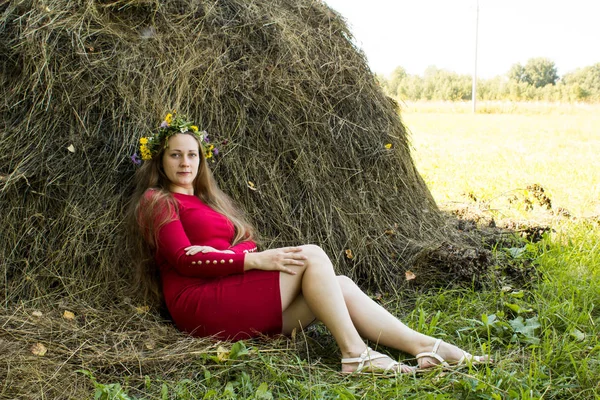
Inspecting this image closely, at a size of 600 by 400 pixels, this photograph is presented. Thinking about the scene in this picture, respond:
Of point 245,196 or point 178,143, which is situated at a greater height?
point 178,143

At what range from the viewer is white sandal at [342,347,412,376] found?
105 inches

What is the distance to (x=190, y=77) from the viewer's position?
386 cm

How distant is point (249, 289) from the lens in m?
2.86

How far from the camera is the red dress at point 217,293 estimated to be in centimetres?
286

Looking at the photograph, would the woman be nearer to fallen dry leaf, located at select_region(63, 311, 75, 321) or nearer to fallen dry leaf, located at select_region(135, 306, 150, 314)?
fallen dry leaf, located at select_region(135, 306, 150, 314)

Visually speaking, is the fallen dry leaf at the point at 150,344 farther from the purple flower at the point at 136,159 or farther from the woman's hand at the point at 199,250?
the purple flower at the point at 136,159

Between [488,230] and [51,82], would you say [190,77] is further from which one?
[488,230]

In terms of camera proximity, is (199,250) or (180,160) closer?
(199,250)

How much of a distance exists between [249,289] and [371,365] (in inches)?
26.8

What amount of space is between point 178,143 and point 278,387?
4.66 feet

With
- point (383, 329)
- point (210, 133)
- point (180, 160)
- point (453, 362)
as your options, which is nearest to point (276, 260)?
point (383, 329)

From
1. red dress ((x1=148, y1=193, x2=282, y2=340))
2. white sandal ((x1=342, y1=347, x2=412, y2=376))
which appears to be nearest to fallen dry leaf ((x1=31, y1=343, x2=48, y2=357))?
red dress ((x1=148, y1=193, x2=282, y2=340))

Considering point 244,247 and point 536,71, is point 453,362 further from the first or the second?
point 536,71

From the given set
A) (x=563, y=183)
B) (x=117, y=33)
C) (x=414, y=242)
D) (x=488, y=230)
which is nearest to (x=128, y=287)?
(x=117, y=33)
